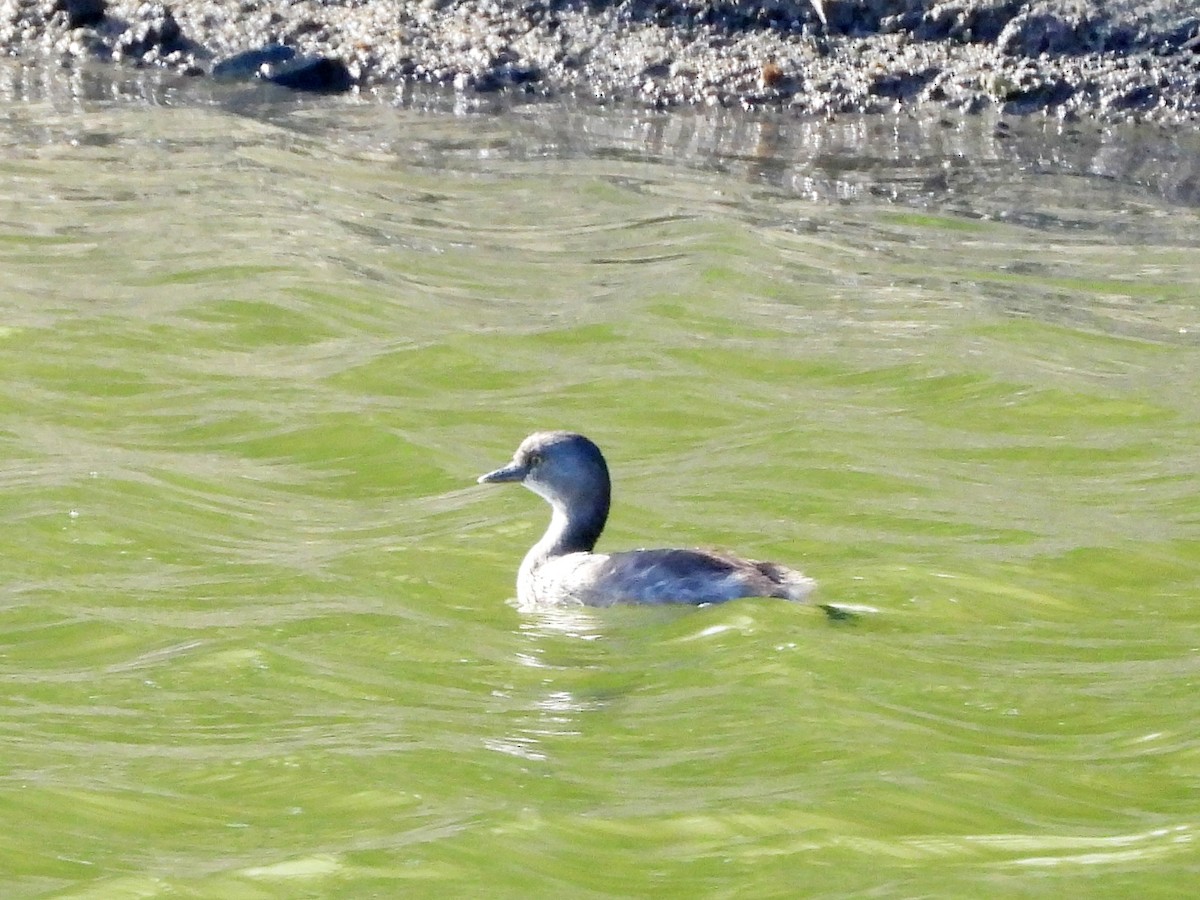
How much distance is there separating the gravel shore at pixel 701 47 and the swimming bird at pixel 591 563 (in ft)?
23.5

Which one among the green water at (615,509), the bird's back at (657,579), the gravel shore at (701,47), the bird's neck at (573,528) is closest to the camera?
the green water at (615,509)

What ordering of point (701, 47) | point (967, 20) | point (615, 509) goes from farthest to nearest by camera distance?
point (701, 47) < point (967, 20) < point (615, 509)

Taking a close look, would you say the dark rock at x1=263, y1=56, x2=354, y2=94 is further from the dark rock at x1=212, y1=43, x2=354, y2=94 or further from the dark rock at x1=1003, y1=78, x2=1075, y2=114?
the dark rock at x1=1003, y1=78, x2=1075, y2=114

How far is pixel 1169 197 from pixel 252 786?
904 cm

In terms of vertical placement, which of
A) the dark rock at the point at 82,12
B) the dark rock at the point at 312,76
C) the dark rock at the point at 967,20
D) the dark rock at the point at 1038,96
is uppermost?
the dark rock at the point at 967,20

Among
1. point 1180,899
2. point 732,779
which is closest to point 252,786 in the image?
point 732,779

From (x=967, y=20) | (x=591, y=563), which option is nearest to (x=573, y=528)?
(x=591, y=563)

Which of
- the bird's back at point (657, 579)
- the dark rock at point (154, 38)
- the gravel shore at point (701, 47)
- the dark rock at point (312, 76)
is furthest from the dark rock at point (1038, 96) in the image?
the bird's back at point (657, 579)

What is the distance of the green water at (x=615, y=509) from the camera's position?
5945 millimetres

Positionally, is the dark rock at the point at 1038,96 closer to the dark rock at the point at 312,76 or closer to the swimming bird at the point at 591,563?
the dark rock at the point at 312,76

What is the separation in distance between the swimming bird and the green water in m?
0.10

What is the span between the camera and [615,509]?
9.60 metres

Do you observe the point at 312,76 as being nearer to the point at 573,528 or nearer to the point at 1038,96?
the point at 1038,96

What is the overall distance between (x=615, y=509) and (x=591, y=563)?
3.87 feet
